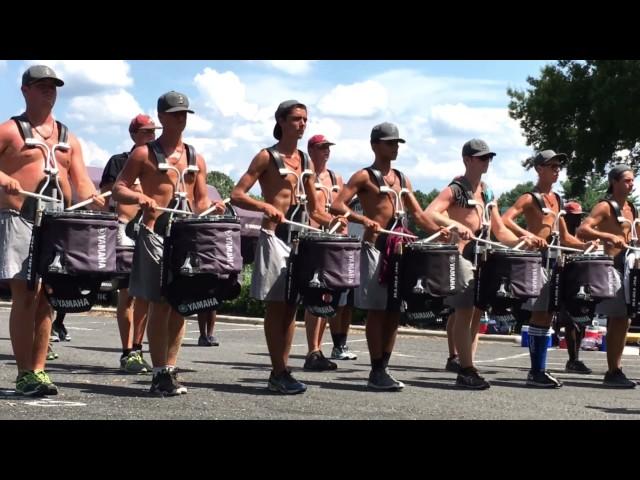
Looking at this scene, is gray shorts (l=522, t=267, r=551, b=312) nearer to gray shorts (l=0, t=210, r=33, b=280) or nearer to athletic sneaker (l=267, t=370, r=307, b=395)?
athletic sneaker (l=267, t=370, r=307, b=395)

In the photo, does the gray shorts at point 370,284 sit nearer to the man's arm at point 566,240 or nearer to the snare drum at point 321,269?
the snare drum at point 321,269

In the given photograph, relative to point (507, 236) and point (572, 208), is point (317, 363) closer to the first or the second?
point (507, 236)

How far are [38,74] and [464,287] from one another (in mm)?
3925

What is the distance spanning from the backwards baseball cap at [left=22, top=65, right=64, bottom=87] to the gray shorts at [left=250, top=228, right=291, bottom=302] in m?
1.89

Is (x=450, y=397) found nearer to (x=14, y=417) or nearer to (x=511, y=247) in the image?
(x=511, y=247)

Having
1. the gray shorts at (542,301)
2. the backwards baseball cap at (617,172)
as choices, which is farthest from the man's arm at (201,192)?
the backwards baseball cap at (617,172)

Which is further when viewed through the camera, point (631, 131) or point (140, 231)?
point (631, 131)

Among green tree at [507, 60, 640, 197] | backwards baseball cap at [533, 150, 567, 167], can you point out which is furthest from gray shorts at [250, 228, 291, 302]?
green tree at [507, 60, 640, 197]

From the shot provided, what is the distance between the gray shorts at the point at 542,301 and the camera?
10.2 metres

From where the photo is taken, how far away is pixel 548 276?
10227 mm

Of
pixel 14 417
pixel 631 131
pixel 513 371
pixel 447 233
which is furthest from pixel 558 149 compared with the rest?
pixel 14 417

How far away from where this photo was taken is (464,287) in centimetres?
948

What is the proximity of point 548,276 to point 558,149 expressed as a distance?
2466cm

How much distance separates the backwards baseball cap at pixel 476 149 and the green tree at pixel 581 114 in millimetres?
22298
